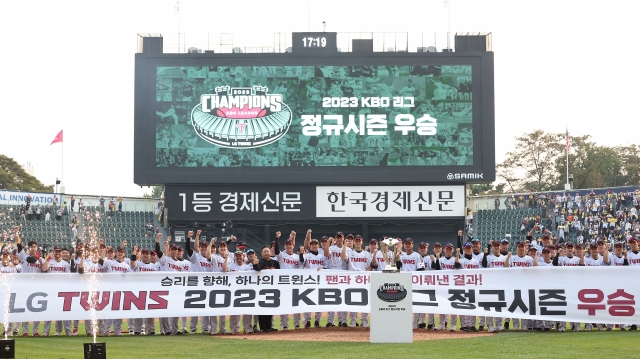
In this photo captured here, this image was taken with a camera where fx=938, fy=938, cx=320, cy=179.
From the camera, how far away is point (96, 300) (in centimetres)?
1598

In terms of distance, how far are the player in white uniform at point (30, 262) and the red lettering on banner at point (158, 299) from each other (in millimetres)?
1940

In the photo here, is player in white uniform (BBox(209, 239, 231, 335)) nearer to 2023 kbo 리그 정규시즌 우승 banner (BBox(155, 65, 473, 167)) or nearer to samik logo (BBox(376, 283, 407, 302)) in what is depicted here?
samik logo (BBox(376, 283, 407, 302))

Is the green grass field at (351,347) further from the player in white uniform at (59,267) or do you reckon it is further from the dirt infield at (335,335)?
the player in white uniform at (59,267)

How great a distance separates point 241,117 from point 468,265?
54.3 ft

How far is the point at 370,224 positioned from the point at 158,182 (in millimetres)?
7516

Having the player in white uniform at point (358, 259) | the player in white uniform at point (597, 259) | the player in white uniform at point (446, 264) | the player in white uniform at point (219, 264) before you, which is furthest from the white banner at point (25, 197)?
the player in white uniform at point (597, 259)

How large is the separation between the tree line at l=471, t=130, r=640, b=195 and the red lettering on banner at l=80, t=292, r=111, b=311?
5340 cm

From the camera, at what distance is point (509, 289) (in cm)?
1590

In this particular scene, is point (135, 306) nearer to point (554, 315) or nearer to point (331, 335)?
point (331, 335)

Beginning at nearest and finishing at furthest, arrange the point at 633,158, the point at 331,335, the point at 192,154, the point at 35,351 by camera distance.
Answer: the point at 35,351, the point at 331,335, the point at 192,154, the point at 633,158

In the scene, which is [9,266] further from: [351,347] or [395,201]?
[395,201]

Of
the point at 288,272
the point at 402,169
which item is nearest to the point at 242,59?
the point at 402,169

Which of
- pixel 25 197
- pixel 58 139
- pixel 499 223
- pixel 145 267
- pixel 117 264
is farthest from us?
pixel 25 197

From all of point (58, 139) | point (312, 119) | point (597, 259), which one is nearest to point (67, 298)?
point (597, 259)
